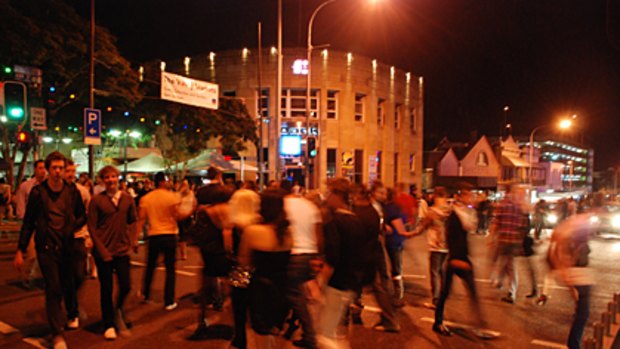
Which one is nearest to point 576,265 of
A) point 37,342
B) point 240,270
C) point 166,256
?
point 240,270

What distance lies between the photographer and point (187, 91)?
645 inches

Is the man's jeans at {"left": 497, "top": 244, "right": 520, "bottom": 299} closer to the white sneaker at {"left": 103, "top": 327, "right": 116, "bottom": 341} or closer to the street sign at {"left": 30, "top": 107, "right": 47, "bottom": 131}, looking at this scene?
the white sneaker at {"left": 103, "top": 327, "right": 116, "bottom": 341}

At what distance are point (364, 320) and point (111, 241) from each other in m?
3.47

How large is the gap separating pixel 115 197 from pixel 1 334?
2.24m

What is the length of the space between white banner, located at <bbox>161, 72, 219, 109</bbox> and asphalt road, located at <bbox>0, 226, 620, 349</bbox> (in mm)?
7974

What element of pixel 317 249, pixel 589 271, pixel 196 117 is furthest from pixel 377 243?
pixel 196 117

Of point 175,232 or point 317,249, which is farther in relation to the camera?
point 175,232

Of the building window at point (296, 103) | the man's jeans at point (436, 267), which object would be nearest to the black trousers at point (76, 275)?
the man's jeans at point (436, 267)

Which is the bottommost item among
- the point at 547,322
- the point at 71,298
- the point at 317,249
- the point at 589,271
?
the point at 547,322

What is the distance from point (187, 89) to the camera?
53.7 feet

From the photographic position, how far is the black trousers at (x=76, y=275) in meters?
5.38

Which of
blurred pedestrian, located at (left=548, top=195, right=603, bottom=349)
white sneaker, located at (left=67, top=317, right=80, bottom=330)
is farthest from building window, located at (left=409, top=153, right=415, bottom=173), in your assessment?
white sneaker, located at (left=67, top=317, right=80, bottom=330)

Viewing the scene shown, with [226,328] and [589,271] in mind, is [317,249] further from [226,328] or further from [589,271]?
[589,271]

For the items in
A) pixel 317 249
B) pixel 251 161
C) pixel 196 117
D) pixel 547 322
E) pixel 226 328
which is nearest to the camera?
pixel 317 249
